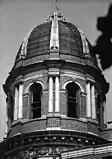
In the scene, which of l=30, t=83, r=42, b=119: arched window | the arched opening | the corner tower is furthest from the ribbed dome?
the arched opening

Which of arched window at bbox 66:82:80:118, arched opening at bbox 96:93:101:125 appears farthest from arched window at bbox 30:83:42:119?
arched opening at bbox 96:93:101:125

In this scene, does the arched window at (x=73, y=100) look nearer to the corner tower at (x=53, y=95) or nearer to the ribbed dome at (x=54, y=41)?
the corner tower at (x=53, y=95)

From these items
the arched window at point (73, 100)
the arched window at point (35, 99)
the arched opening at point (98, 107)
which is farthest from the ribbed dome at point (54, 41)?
the arched opening at point (98, 107)

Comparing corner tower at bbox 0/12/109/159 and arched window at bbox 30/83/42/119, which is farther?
arched window at bbox 30/83/42/119

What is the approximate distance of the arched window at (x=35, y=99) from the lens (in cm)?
3538

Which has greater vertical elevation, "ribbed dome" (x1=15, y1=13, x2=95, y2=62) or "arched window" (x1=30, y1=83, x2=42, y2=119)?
"ribbed dome" (x1=15, y1=13, x2=95, y2=62)

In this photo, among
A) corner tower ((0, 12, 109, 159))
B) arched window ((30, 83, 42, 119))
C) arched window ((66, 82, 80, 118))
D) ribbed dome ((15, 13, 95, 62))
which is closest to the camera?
corner tower ((0, 12, 109, 159))

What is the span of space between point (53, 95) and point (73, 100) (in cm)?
185

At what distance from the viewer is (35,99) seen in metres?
35.8

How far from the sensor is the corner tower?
33.1m

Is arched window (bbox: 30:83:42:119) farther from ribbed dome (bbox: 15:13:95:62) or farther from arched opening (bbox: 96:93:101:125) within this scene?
arched opening (bbox: 96:93:101:125)

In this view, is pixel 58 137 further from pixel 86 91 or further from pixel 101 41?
pixel 101 41

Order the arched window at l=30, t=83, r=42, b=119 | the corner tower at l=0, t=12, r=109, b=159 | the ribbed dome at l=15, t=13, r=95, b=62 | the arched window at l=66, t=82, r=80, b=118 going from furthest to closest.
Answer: the ribbed dome at l=15, t=13, r=95, b=62 → the arched window at l=66, t=82, r=80, b=118 → the arched window at l=30, t=83, r=42, b=119 → the corner tower at l=0, t=12, r=109, b=159

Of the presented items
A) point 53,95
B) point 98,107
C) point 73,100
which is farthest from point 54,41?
point 98,107
